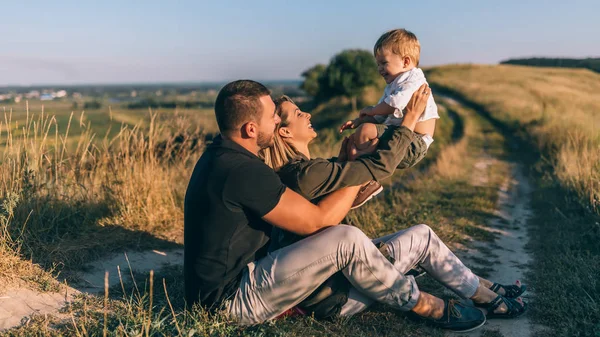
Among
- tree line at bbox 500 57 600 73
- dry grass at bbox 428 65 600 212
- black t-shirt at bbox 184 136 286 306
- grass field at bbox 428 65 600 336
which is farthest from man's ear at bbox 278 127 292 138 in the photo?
tree line at bbox 500 57 600 73

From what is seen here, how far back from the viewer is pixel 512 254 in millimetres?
5660

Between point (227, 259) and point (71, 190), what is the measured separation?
11.0ft

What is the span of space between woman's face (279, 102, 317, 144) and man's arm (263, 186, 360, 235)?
0.59 metres

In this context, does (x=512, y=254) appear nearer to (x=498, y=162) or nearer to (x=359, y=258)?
(x=359, y=258)

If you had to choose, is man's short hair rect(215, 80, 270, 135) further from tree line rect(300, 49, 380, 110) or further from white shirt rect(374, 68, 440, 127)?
tree line rect(300, 49, 380, 110)

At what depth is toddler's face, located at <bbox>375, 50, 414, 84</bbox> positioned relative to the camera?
4203 millimetres

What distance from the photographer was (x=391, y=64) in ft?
13.9

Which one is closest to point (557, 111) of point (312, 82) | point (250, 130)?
point (250, 130)

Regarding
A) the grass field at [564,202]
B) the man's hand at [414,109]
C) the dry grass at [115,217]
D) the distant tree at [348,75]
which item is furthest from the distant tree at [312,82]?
the man's hand at [414,109]

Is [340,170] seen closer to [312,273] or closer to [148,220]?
[312,273]

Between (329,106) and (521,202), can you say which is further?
(329,106)

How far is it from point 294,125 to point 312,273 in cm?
108

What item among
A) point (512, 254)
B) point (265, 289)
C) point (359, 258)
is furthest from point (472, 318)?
point (512, 254)

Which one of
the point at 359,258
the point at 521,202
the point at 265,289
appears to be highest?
the point at 359,258
